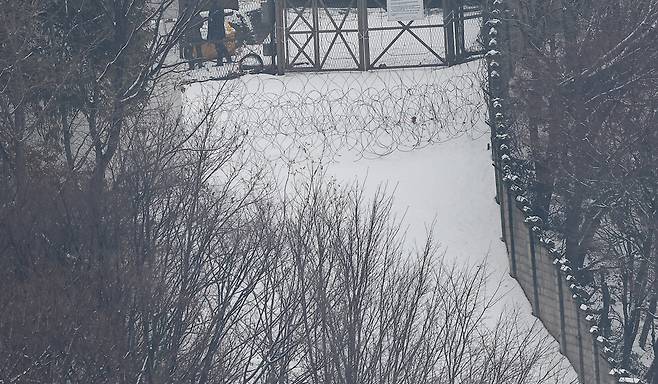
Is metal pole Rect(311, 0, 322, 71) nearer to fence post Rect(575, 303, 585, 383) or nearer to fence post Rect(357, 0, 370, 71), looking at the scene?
fence post Rect(357, 0, 370, 71)

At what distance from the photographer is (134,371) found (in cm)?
1166

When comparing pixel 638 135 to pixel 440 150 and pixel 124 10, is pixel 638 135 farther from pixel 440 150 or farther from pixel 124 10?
pixel 124 10

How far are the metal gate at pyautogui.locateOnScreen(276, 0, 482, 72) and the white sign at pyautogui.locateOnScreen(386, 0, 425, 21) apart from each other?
19 cm

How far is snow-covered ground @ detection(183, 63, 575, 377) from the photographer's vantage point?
19625 millimetres

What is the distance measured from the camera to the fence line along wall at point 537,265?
16.6m

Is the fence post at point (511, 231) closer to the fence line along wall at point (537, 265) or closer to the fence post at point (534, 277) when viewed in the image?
the fence line along wall at point (537, 265)

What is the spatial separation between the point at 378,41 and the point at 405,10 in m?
0.85

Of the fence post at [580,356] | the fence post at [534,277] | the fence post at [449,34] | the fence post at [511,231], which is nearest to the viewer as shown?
the fence post at [580,356]

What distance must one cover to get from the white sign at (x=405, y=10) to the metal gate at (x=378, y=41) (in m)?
0.19

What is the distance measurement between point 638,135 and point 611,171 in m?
0.68

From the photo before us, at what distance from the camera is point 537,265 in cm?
1800

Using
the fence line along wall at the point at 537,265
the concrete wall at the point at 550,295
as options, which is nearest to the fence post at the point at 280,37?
the fence line along wall at the point at 537,265

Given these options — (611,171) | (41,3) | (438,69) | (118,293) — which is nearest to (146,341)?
(118,293)

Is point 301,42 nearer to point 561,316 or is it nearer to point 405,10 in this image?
point 405,10
